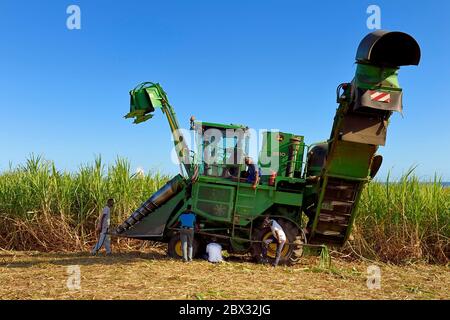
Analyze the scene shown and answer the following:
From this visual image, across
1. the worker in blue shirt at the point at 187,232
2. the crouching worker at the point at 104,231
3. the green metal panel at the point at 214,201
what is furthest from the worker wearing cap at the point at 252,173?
the crouching worker at the point at 104,231

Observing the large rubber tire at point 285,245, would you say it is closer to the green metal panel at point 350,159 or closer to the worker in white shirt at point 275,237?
the worker in white shirt at point 275,237

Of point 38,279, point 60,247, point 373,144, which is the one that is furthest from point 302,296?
point 60,247

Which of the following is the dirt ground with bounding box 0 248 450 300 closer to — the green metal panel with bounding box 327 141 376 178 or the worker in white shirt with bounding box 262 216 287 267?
the worker in white shirt with bounding box 262 216 287 267

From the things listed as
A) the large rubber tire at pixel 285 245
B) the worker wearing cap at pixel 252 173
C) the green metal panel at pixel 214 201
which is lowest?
the large rubber tire at pixel 285 245

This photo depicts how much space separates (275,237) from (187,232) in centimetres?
197

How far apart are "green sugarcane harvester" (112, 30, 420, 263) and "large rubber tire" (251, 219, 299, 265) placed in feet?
0.07

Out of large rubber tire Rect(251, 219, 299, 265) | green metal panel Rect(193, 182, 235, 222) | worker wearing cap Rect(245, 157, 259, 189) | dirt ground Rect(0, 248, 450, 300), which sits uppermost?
worker wearing cap Rect(245, 157, 259, 189)

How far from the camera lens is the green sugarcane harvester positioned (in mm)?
9820

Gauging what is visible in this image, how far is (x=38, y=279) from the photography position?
8344 millimetres

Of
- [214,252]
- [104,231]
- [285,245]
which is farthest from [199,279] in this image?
[104,231]

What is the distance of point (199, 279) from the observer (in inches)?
328

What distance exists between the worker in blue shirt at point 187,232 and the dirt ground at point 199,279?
0.99 feet

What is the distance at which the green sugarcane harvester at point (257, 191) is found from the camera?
32.2 feet

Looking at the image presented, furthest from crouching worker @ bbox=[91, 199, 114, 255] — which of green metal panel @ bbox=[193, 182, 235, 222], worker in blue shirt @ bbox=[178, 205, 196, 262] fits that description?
green metal panel @ bbox=[193, 182, 235, 222]
